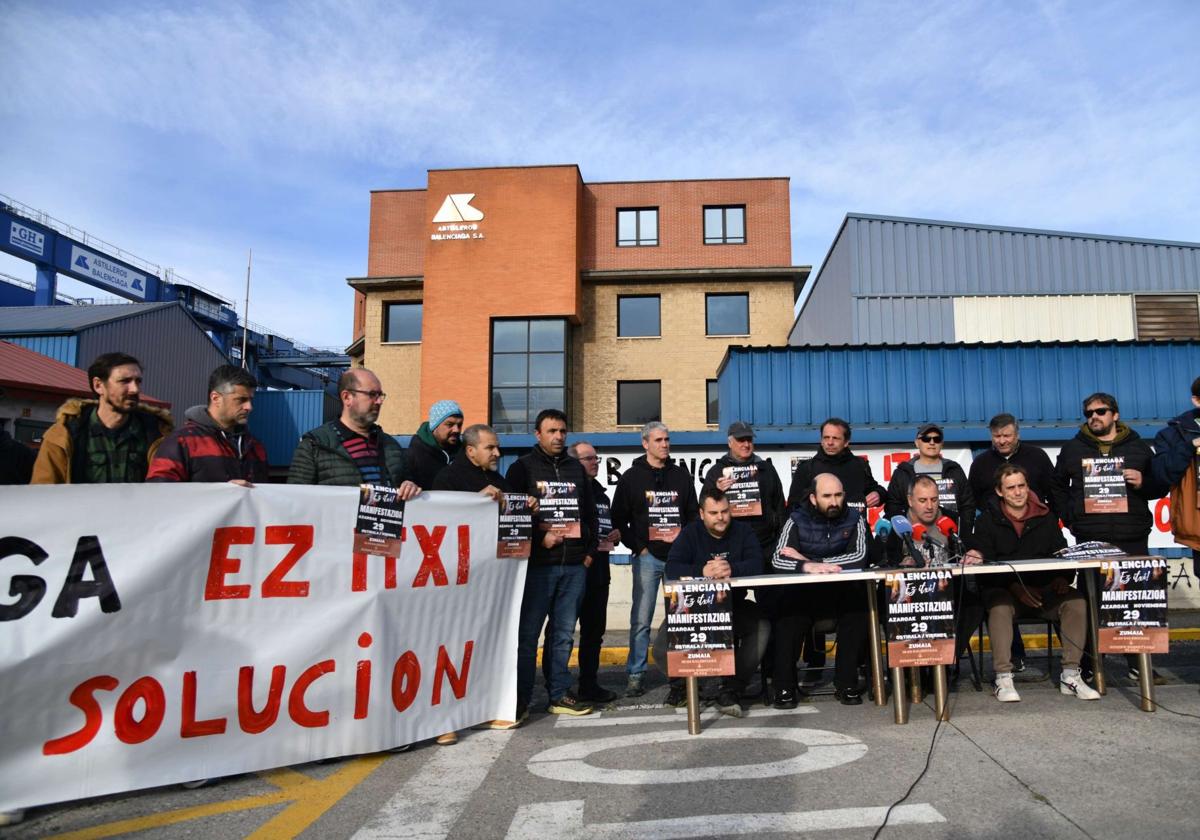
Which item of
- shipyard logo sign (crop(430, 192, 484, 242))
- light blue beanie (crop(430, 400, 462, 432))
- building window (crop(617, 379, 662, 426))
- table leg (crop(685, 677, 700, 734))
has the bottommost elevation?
table leg (crop(685, 677, 700, 734))

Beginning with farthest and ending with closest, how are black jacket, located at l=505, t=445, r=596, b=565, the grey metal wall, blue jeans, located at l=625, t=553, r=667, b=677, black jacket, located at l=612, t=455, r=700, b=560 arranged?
the grey metal wall < black jacket, located at l=612, t=455, r=700, b=560 < blue jeans, located at l=625, t=553, r=667, b=677 < black jacket, located at l=505, t=445, r=596, b=565

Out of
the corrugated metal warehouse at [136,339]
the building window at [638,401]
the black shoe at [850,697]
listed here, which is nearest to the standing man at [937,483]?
the black shoe at [850,697]

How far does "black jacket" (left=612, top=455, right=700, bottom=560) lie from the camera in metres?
6.75

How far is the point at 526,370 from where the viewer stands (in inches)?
1124

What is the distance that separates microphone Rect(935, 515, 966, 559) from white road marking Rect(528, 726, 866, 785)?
177cm

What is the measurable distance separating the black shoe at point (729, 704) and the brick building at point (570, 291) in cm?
2213

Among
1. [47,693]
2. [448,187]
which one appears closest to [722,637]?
[47,693]

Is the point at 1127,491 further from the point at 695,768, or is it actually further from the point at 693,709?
the point at 695,768

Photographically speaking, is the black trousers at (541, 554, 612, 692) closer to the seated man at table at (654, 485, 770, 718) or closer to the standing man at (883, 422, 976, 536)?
the seated man at table at (654, 485, 770, 718)

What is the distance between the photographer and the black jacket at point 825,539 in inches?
228

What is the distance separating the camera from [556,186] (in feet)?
94.9

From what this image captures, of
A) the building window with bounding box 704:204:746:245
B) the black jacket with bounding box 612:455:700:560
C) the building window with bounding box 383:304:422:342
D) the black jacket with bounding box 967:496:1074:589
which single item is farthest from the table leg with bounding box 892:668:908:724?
the building window with bounding box 383:304:422:342

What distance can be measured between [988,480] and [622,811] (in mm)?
4541

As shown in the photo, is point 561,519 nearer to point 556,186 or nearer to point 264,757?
point 264,757
